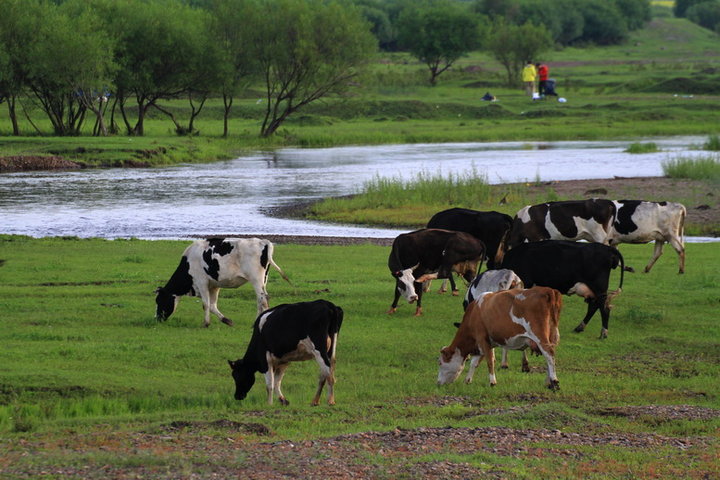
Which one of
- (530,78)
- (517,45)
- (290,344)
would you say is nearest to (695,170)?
(290,344)

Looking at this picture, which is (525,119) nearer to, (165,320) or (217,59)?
(217,59)

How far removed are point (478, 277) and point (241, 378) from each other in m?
4.21

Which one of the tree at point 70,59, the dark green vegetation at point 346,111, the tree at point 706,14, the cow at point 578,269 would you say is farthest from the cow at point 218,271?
the tree at point 706,14

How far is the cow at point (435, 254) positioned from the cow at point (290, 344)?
545 cm

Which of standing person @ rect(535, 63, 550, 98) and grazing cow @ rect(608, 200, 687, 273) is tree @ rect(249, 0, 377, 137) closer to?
standing person @ rect(535, 63, 550, 98)

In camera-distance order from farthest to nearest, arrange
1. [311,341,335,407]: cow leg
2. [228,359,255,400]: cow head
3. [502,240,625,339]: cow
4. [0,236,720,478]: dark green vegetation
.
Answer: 1. [502,240,625,339]: cow
2. [228,359,255,400]: cow head
3. [311,341,335,407]: cow leg
4. [0,236,720,478]: dark green vegetation

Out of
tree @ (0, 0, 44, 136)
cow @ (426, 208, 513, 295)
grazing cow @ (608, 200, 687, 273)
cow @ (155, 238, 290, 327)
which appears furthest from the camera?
tree @ (0, 0, 44, 136)

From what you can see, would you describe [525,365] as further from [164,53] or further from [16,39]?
[164,53]

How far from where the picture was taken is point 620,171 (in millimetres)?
47656

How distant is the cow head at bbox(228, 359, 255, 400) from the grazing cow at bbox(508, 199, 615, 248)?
9.68m

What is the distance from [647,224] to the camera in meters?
21.6

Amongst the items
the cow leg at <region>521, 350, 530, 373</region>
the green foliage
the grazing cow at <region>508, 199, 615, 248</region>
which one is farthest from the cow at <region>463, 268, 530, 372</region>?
the green foliage

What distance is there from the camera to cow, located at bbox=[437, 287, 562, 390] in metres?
11.8

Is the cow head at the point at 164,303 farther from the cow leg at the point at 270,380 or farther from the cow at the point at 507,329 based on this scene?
the cow at the point at 507,329
